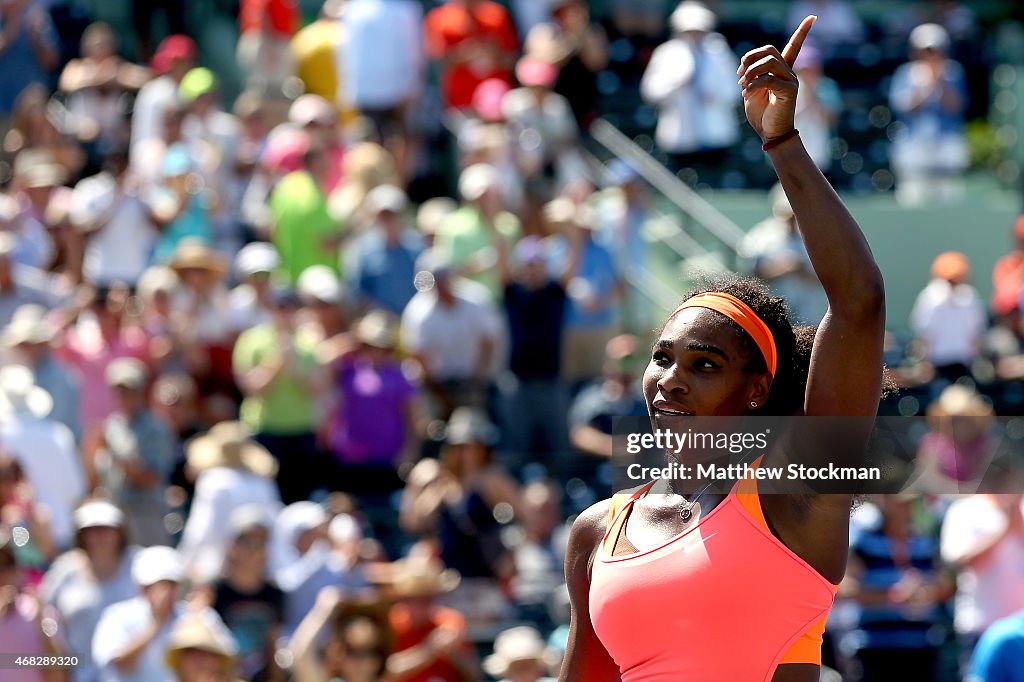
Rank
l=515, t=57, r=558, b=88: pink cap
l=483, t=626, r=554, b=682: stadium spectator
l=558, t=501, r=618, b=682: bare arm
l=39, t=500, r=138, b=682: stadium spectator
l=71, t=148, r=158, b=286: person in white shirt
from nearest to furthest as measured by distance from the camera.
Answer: l=558, t=501, r=618, b=682: bare arm < l=483, t=626, r=554, b=682: stadium spectator < l=39, t=500, r=138, b=682: stadium spectator < l=71, t=148, r=158, b=286: person in white shirt < l=515, t=57, r=558, b=88: pink cap

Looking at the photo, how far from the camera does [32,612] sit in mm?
5805

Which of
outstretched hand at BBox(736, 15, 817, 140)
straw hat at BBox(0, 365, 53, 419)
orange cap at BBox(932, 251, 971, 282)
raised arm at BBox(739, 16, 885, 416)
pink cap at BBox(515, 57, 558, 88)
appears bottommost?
straw hat at BBox(0, 365, 53, 419)

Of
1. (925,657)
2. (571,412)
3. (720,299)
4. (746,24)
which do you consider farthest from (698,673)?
(746,24)

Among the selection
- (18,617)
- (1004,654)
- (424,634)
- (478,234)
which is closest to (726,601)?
(1004,654)

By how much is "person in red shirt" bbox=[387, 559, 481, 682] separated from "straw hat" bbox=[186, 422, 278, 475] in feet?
3.17

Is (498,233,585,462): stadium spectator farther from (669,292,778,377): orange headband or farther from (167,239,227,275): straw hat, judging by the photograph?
(669,292,778,377): orange headband

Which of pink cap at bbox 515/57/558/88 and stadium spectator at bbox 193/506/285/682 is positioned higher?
pink cap at bbox 515/57/558/88

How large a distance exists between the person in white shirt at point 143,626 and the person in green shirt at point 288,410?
6.29ft

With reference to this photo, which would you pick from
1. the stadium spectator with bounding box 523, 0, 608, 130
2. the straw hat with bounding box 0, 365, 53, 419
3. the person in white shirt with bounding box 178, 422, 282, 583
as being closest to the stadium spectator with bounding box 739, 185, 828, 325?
the stadium spectator with bounding box 523, 0, 608, 130

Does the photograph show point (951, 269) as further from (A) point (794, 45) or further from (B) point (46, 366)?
(A) point (794, 45)

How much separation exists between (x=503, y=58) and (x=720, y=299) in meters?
9.38

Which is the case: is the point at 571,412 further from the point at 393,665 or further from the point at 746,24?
the point at 746,24

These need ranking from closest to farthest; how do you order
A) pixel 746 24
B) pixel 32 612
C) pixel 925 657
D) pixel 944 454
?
pixel 32 612 → pixel 925 657 → pixel 944 454 → pixel 746 24

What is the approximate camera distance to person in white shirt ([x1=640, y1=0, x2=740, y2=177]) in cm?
1200
